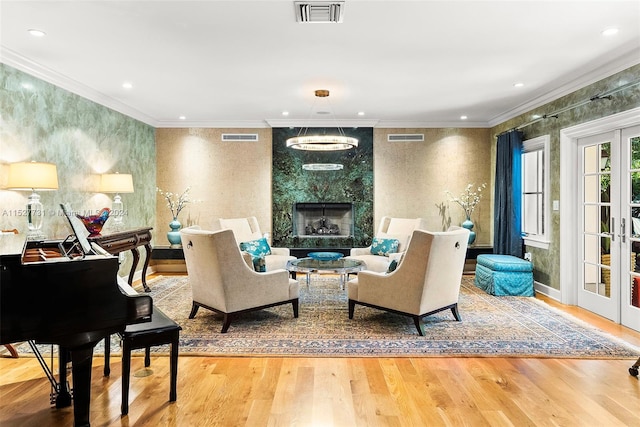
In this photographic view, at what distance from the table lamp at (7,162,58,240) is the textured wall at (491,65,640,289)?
5.37m

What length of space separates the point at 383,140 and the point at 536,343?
4424mm

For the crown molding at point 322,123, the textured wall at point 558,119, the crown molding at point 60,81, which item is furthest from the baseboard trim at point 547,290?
the crown molding at point 60,81

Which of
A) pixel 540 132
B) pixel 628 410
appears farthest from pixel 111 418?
pixel 540 132

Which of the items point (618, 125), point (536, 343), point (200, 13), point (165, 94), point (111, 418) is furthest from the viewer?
point (165, 94)

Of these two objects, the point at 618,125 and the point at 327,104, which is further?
the point at 327,104

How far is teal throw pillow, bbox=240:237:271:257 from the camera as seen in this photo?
5.50 m

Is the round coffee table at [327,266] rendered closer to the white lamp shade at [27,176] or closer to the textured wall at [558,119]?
the textured wall at [558,119]

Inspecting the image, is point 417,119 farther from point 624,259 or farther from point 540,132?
point 624,259

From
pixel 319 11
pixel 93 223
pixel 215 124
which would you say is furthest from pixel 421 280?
pixel 215 124

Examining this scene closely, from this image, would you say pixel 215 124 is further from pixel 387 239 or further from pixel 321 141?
pixel 387 239

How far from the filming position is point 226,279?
11.8 ft

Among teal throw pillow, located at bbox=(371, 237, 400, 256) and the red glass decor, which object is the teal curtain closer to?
teal throw pillow, located at bbox=(371, 237, 400, 256)

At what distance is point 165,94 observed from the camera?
16.9 ft

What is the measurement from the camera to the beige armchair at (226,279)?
3541mm
